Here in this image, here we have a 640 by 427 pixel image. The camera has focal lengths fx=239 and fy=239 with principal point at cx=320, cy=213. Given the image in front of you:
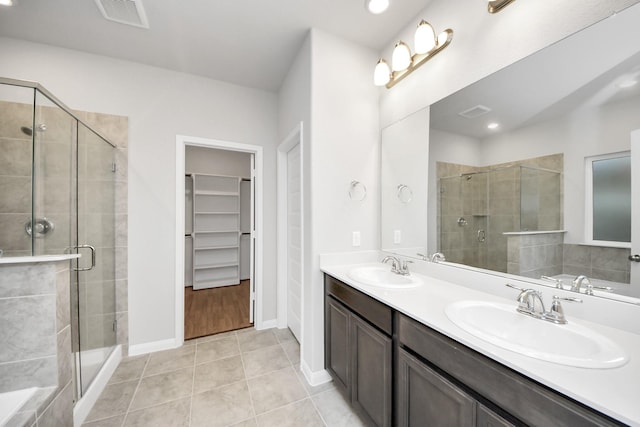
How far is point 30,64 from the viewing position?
200 cm

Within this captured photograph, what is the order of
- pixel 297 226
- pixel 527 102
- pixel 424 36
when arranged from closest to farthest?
pixel 527 102
pixel 424 36
pixel 297 226

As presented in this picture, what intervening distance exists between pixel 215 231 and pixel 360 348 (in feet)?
12.0

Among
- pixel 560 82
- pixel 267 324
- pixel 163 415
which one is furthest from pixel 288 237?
pixel 560 82

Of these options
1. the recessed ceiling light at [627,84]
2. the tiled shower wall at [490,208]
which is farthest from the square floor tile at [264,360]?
the recessed ceiling light at [627,84]

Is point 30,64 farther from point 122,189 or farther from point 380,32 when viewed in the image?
point 380,32

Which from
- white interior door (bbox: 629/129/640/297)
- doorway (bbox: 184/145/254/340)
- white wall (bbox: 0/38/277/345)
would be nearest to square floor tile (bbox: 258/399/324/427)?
white wall (bbox: 0/38/277/345)

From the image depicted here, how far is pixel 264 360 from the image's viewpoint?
2156 millimetres

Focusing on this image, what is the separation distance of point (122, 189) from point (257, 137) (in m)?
1.40

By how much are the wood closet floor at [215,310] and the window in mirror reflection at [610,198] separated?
2.97 metres

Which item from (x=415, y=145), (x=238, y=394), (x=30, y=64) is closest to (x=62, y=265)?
(x=238, y=394)

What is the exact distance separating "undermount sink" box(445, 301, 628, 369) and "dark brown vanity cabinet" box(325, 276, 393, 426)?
382mm

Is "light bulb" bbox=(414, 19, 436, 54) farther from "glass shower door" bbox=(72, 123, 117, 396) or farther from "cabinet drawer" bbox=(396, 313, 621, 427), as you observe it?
"glass shower door" bbox=(72, 123, 117, 396)

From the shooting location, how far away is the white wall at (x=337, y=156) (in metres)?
1.86

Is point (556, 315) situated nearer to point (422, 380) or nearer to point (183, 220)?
point (422, 380)
